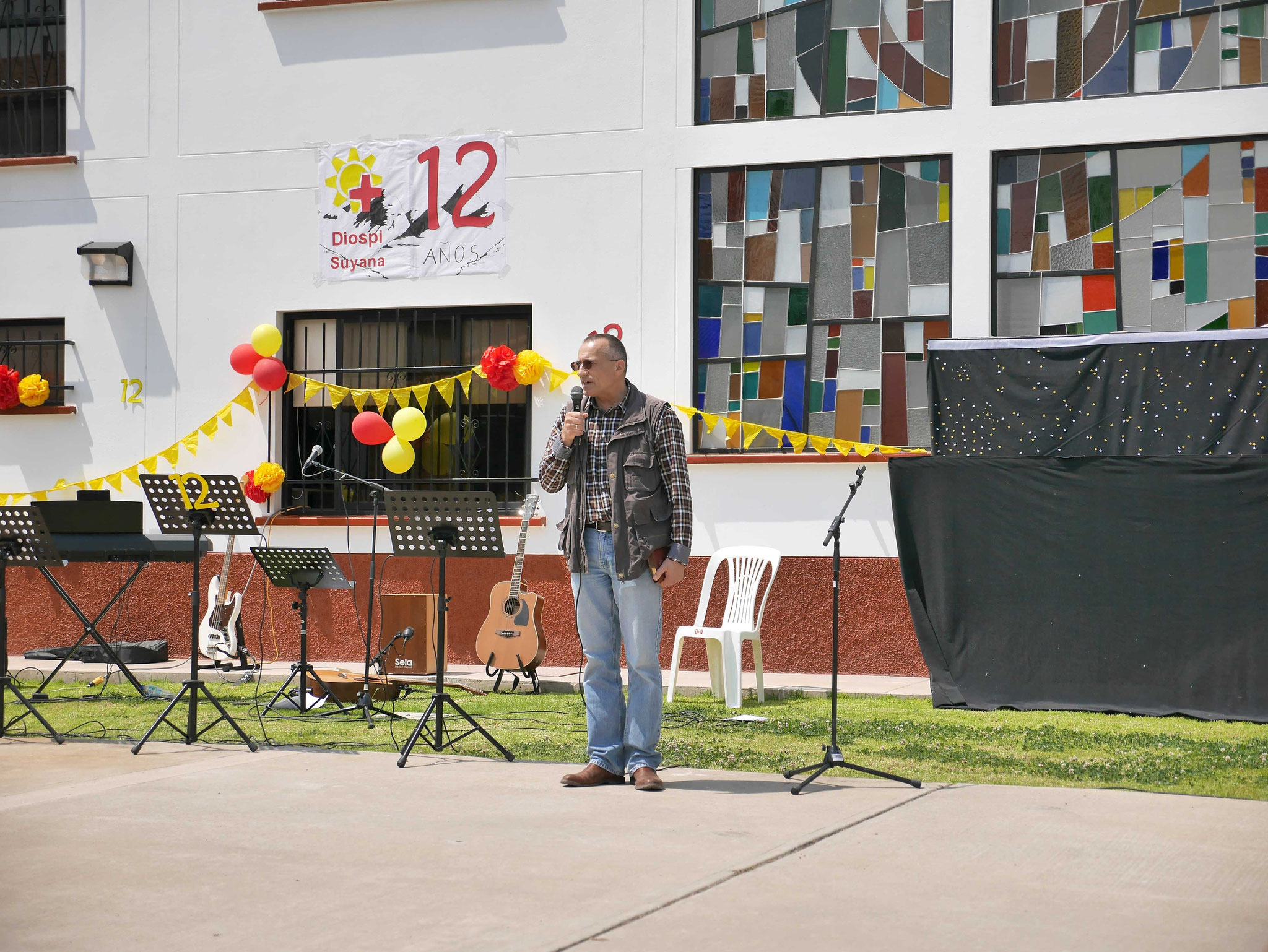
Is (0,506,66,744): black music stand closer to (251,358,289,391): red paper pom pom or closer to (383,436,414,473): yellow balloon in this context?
(383,436,414,473): yellow balloon

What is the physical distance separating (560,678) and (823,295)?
3660 mm

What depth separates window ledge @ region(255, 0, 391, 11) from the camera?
40.5 ft

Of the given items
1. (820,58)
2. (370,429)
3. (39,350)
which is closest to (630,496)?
(370,429)

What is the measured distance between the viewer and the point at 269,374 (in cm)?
1216

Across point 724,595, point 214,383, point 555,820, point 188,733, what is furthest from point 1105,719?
point 214,383

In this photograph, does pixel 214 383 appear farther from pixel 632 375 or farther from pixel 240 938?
A: pixel 240 938

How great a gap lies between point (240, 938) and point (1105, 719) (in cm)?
609

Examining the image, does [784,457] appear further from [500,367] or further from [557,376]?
[500,367]

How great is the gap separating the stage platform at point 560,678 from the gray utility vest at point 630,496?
3.79 metres

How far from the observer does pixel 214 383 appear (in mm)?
12562

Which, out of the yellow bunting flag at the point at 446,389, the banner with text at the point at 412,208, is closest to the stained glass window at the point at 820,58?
the banner with text at the point at 412,208

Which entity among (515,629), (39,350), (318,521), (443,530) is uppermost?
(39,350)

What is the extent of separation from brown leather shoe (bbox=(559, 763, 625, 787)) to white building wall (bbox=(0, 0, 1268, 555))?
194 inches

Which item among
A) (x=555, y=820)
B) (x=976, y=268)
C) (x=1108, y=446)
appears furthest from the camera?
(x=976, y=268)
